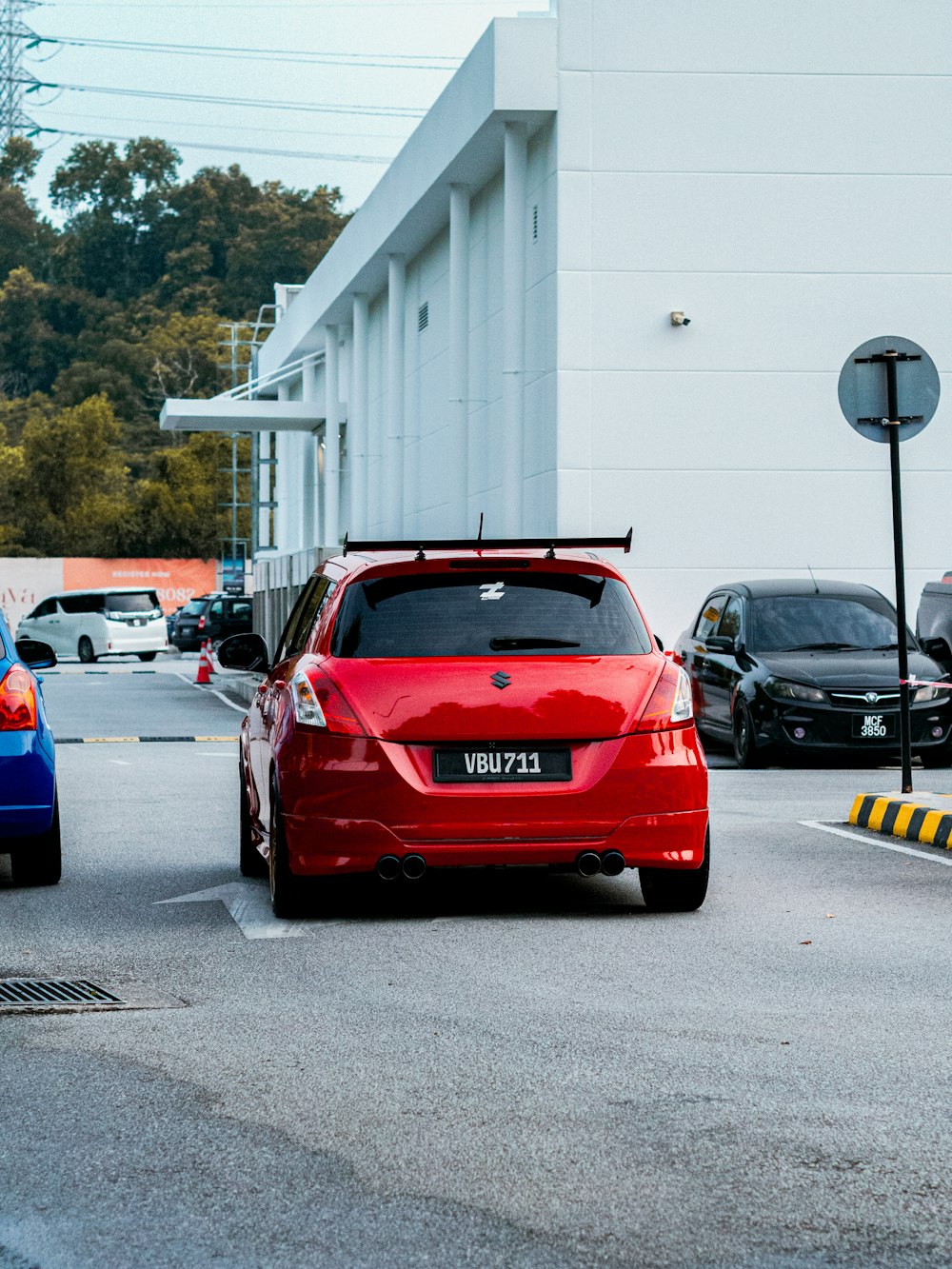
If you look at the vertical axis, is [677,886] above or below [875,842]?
above

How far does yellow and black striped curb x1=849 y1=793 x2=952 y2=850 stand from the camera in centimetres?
1134

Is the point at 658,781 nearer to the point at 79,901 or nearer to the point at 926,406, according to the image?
the point at 79,901

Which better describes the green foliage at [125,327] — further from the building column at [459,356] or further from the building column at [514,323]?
the building column at [514,323]

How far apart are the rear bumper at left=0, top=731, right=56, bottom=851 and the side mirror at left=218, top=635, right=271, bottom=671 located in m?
1.06

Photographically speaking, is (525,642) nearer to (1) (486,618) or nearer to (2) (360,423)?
(1) (486,618)

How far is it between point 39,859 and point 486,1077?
464 centimetres

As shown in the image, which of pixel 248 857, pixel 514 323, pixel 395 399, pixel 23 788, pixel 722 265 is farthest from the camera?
pixel 395 399

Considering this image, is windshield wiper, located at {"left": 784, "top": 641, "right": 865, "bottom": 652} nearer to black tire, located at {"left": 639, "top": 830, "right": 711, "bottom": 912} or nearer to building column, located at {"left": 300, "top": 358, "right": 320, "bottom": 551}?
black tire, located at {"left": 639, "top": 830, "right": 711, "bottom": 912}

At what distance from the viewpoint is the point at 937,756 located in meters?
17.4

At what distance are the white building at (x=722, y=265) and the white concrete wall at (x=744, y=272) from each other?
0.03 metres

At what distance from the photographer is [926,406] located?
1266cm

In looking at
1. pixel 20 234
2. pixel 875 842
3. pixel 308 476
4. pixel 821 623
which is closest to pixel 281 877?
pixel 875 842

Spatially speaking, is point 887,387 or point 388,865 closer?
point 388,865

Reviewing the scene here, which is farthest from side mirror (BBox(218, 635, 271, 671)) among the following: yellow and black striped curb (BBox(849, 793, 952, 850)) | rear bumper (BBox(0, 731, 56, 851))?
yellow and black striped curb (BBox(849, 793, 952, 850))
